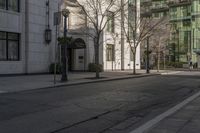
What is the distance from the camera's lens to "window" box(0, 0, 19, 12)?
30.4 meters

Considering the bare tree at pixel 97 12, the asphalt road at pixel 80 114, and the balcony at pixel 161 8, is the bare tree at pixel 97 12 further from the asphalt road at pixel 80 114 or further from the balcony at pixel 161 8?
the balcony at pixel 161 8

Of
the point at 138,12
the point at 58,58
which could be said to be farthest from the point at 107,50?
the point at 58,58

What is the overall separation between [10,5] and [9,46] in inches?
140

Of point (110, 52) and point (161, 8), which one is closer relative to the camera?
point (110, 52)

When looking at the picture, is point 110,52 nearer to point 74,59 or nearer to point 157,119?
point 74,59

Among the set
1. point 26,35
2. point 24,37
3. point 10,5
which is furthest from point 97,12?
point 10,5

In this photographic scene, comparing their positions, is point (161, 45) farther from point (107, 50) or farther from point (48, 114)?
point (48, 114)

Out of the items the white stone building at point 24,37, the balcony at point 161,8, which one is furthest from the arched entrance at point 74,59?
the balcony at point 161,8

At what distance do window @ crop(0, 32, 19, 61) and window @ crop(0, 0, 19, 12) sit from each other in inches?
86.2

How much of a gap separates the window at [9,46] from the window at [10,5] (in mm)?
2188

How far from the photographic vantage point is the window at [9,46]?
3052 cm

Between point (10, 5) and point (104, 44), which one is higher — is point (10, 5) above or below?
above

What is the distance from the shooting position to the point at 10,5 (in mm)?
31281

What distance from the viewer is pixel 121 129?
30.0 feet
